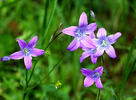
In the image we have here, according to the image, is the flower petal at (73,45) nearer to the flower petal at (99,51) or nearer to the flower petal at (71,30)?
the flower petal at (71,30)

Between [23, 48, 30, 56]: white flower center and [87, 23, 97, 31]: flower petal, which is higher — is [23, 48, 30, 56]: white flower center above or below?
below

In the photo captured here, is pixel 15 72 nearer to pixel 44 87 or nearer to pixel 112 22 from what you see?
pixel 44 87

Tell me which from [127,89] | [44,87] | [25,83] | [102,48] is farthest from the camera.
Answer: [127,89]

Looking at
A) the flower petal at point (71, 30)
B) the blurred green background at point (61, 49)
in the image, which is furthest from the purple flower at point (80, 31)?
the blurred green background at point (61, 49)

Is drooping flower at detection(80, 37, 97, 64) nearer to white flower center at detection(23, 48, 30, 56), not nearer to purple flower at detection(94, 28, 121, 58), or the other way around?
purple flower at detection(94, 28, 121, 58)

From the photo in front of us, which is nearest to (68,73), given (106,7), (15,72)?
(15,72)

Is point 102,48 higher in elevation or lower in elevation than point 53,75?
higher

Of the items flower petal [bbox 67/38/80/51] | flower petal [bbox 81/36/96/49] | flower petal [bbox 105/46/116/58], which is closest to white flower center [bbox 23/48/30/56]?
flower petal [bbox 67/38/80/51]
